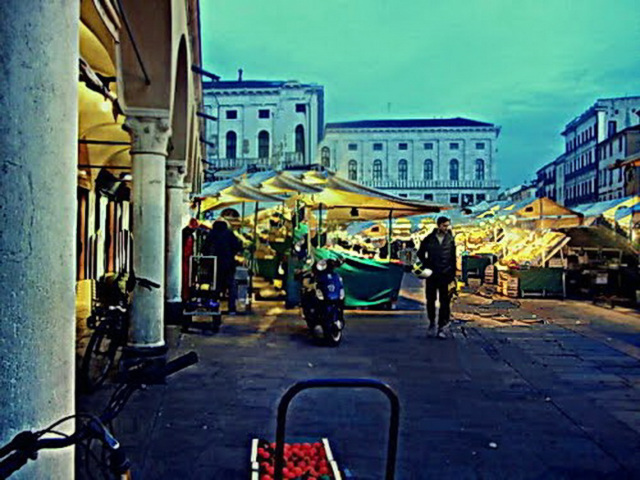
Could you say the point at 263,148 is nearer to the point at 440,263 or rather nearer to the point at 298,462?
the point at 440,263

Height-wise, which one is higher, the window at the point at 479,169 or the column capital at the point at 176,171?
the window at the point at 479,169

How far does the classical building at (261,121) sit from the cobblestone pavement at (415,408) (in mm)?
58597

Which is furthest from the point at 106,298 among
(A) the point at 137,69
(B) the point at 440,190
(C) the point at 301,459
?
(B) the point at 440,190

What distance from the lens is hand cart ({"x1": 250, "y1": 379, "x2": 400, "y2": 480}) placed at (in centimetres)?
318

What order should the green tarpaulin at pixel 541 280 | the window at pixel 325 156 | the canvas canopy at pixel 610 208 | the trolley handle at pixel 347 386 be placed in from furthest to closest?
the window at pixel 325 156 < the canvas canopy at pixel 610 208 < the green tarpaulin at pixel 541 280 < the trolley handle at pixel 347 386

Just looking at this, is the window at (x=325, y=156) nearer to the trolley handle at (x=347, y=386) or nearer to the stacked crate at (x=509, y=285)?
Answer: the stacked crate at (x=509, y=285)

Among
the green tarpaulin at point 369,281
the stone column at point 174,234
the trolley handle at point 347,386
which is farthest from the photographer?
the green tarpaulin at point 369,281

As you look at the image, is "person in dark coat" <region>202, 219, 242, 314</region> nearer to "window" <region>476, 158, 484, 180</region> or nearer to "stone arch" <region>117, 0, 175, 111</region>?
"stone arch" <region>117, 0, 175, 111</region>

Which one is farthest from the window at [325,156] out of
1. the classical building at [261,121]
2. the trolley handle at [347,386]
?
the trolley handle at [347,386]

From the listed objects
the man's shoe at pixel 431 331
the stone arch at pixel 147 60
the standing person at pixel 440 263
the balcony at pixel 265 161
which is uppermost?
the balcony at pixel 265 161

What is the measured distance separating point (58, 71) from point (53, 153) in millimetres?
315

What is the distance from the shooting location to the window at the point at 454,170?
8294cm

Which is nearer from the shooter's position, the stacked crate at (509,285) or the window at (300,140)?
the stacked crate at (509,285)

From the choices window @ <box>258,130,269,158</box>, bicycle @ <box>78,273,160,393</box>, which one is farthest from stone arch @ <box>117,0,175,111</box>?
window @ <box>258,130,269,158</box>
